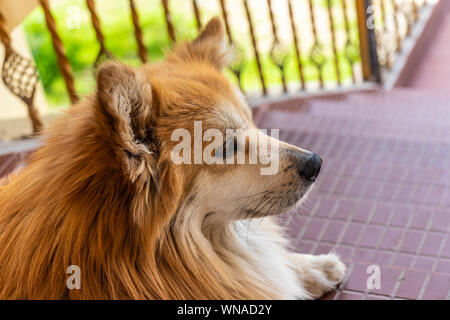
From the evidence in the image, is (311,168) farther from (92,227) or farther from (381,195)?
(381,195)

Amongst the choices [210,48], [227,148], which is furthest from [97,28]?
[227,148]

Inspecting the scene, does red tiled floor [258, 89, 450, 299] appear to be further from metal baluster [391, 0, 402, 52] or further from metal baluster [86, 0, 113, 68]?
metal baluster [391, 0, 402, 52]

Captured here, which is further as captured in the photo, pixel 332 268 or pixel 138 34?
pixel 138 34

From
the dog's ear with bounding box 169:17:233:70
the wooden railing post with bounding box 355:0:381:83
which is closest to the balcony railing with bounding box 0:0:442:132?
the wooden railing post with bounding box 355:0:381:83

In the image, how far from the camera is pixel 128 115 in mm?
1521

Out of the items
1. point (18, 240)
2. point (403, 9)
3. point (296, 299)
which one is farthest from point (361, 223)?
point (403, 9)

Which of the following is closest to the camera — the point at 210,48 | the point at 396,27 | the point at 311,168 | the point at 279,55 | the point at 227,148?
the point at 227,148

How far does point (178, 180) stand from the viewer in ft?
5.52

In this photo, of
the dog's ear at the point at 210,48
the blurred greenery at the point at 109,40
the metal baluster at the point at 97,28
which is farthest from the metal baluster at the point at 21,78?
the blurred greenery at the point at 109,40

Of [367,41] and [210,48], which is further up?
[210,48]

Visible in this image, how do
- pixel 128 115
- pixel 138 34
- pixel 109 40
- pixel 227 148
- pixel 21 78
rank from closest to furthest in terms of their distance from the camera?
1. pixel 128 115
2. pixel 227 148
3. pixel 21 78
4. pixel 138 34
5. pixel 109 40

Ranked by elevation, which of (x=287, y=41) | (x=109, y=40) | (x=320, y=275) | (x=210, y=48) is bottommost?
(x=320, y=275)

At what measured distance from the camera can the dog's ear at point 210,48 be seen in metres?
2.09

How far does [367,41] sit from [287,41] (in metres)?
2.36
